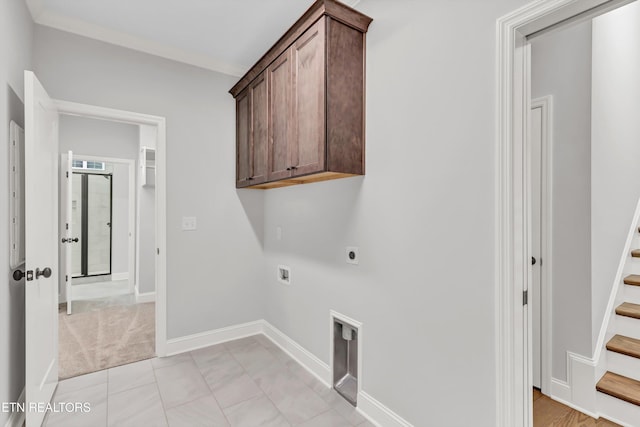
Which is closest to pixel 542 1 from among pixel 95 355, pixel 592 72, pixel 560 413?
pixel 592 72

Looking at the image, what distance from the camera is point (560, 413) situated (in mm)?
1957

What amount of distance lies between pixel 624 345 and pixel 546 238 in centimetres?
86

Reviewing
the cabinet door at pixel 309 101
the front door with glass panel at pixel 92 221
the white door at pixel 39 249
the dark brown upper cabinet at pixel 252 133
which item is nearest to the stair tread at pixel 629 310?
the cabinet door at pixel 309 101

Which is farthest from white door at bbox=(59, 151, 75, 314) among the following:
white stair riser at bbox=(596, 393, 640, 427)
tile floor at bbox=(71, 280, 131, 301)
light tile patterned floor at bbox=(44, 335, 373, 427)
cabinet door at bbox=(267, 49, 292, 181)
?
white stair riser at bbox=(596, 393, 640, 427)

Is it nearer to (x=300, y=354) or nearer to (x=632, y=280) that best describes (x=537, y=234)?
(x=632, y=280)

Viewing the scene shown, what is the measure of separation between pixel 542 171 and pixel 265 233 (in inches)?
97.8

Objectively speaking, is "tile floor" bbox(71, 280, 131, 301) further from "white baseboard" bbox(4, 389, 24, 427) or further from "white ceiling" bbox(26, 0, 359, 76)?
"white ceiling" bbox(26, 0, 359, 76)

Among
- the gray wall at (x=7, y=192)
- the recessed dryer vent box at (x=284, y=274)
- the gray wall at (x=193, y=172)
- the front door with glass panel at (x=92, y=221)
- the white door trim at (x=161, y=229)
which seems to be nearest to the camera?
the gray wall at (x=7, y=192)

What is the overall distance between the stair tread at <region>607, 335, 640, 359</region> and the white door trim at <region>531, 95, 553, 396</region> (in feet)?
1.24

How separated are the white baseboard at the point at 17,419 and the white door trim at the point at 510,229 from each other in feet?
8.31

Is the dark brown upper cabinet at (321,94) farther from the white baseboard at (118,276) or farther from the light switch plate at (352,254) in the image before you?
the white baseboard at (118,276)

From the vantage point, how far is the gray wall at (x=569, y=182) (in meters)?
2.01

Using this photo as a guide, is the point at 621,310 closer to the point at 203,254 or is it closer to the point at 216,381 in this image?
the point at 216,381

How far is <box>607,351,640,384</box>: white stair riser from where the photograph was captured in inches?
78.4
